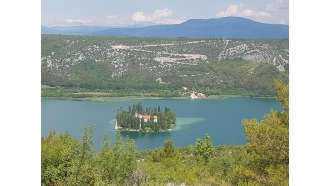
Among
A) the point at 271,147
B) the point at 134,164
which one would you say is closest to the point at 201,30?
the point at 134,164

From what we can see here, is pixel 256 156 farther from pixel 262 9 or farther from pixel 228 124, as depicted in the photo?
pixel 228 124

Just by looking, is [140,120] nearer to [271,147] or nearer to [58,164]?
[58,164]

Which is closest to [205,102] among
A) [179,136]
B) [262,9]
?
[179,136]

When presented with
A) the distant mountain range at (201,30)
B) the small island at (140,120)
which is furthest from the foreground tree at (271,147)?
the distant mountain range at (201,30)

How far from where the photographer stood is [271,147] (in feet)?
7.92

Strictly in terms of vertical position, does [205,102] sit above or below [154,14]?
below

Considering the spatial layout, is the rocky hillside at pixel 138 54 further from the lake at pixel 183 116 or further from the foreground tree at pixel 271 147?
the foreground tree at pixel 271 147

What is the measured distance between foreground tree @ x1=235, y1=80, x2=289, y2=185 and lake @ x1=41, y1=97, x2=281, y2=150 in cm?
893

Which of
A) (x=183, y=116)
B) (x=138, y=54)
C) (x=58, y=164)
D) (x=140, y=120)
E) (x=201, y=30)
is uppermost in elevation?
(x=201, y=30)

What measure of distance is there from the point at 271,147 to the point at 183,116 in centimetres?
1380

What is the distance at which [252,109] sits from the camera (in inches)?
613
